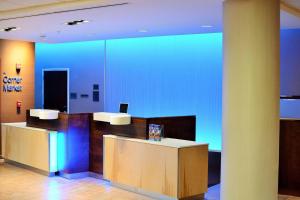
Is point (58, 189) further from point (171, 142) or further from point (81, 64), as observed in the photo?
point (81, 64)

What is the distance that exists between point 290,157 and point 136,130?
2.55 meters

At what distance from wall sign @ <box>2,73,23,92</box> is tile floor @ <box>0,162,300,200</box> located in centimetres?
251

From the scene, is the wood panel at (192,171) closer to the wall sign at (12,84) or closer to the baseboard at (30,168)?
the baseboard at (30,168)

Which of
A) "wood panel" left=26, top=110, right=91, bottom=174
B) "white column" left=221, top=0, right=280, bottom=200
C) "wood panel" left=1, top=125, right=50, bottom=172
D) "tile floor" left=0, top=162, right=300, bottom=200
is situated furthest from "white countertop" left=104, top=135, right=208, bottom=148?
"wood panel" left=1, top=125, right=50, bottom=172

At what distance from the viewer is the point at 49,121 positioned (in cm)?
844

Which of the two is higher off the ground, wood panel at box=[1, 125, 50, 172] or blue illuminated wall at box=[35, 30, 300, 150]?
blue illuminated wall at box=[35, 30, 300, 150]

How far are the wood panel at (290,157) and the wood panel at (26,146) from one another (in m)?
4.24

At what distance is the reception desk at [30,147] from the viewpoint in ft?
26.3

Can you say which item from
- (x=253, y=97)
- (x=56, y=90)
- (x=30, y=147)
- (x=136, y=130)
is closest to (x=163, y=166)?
(x=136, y=130)

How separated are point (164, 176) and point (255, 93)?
82.6 inches

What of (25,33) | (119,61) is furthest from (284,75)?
(25,33)

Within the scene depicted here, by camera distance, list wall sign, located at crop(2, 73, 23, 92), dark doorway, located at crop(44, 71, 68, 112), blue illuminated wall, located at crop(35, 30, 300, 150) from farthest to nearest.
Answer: dark doorway, located at crop(44, 71, 68, 112) < wall sign, located at crop(2, 73, 23, 92) < blue illuminated wall, located at crop(35, 30, 300, 150)

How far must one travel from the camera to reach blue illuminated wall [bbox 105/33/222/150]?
9.75 metres

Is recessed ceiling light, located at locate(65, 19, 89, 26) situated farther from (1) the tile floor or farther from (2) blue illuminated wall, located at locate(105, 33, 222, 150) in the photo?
(2) blue illuminated wall, located at locate(105, 33, 222, 150)
